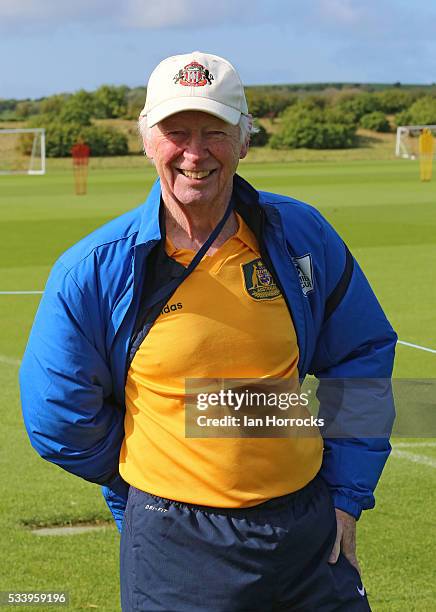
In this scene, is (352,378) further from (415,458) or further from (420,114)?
(420,114)

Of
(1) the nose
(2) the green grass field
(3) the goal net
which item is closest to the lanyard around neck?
(1) the nose

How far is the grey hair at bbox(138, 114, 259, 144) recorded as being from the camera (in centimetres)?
366

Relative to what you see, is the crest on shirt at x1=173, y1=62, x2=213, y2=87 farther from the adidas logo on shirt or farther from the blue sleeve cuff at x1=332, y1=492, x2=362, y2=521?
the blue sleeve cuff at x1=332, y1=492, x2=362, y2=521

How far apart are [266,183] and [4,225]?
60.0 ft

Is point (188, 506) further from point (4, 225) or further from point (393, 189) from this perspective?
point (393, 189)

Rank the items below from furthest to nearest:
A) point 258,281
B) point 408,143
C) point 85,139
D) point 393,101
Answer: point 393,101
point 408,143
point 85,139
point 258,281

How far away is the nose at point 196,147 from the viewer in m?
3.56

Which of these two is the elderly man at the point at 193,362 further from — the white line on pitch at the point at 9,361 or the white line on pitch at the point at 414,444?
the white line on pitch at the point at 9,361

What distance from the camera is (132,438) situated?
366 centimetres

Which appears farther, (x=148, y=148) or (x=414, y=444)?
(x=414, y=444)

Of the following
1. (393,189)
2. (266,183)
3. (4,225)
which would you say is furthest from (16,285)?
(266,183)

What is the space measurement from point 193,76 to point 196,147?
203 mm

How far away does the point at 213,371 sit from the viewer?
3518mm

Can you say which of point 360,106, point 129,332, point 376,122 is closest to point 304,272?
point 129,332
